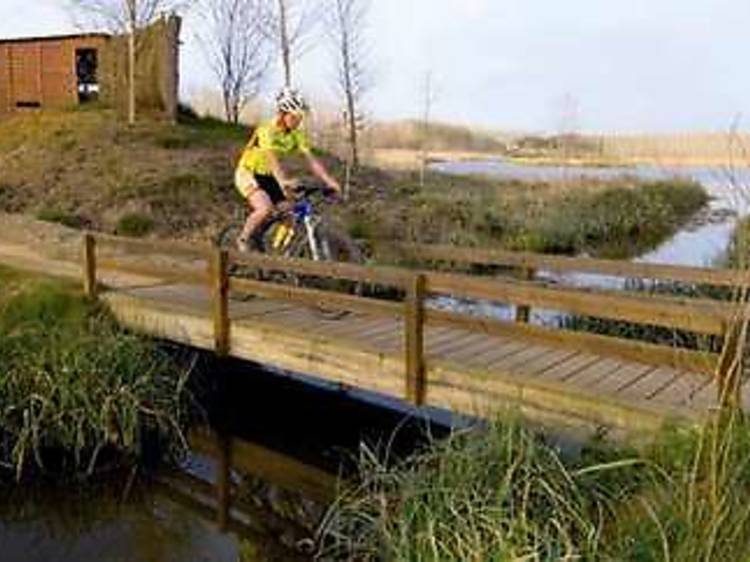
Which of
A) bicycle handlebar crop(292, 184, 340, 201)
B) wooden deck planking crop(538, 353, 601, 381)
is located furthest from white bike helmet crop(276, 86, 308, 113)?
wooden deck planking crop(538, 353, 601, 381)

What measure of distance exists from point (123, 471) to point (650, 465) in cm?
439

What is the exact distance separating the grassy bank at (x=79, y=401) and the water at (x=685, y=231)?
2930 millimetres

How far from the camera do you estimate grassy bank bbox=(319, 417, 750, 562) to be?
4.41 meters

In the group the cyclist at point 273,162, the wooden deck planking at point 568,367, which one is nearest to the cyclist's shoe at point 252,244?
the cyclist at point 273,162

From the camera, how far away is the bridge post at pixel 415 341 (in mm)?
6656

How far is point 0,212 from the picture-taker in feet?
58.1

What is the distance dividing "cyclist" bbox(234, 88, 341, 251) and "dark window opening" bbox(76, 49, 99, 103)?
19126 mm

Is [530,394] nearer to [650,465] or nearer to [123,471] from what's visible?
[650,465]

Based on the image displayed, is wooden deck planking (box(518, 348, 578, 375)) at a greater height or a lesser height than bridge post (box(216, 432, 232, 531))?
greater

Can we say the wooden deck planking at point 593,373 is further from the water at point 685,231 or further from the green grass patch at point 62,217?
the green grass patch at point 62,217

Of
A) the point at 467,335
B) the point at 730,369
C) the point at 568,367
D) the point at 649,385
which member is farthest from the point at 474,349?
the point at 730,369

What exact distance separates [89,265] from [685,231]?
66.3 ft

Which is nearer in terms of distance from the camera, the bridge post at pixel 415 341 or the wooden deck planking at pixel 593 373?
the wooden deck planking at pixel 593 373

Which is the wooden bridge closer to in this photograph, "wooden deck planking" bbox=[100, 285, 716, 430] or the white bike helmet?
"wooden deck planking" bbox=[100, 285, 716, 430]
